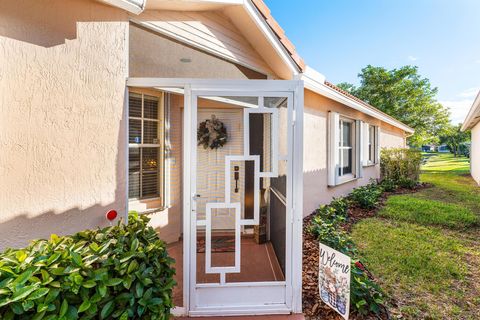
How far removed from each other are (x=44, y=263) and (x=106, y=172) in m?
1.18

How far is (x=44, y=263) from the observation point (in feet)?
5.63

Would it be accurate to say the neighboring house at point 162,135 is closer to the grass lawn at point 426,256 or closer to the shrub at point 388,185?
the grass lawn at point 426,256

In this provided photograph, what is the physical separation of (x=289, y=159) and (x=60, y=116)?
7.52ft

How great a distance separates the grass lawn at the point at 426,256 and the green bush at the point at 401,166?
12.1 ft

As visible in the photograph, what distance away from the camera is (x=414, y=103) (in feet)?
91.7

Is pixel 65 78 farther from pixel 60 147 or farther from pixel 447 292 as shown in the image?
pixel 447 292

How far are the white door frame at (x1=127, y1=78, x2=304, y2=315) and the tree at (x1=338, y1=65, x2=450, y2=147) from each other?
3017 centimetres

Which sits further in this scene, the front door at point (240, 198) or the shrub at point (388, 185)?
the shrub at point (388, 185)

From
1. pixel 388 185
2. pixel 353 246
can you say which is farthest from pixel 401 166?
pixel 353 246

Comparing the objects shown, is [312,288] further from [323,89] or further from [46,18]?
[323,89]

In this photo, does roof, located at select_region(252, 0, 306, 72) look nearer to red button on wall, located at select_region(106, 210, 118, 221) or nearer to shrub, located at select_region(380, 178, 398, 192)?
red button on wall, located at select_region(106, 210, 118, 221)

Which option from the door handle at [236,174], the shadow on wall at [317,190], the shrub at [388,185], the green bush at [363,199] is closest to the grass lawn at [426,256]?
the green bush at [363,199]

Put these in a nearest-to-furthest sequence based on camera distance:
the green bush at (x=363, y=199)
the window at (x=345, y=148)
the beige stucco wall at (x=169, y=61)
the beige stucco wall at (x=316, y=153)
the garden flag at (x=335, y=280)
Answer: the garden flag at (x=335, y=280) < the beige stucco wall at (x=169, y=61) < the beige stucco wall at (x=316, y=153) < the green bush at (x=363, y=199) < the window at (x=345, y=148)

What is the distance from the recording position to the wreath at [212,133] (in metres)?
3.87
